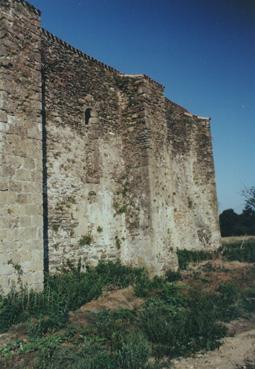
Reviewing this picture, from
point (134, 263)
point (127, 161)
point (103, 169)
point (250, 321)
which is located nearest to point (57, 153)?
point (103, 169)

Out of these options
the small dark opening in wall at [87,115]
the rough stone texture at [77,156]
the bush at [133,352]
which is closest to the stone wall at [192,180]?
the rough stone texture at [77,156]

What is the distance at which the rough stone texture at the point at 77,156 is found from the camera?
23.9 feet

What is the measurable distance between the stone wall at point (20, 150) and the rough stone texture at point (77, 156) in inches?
0.8

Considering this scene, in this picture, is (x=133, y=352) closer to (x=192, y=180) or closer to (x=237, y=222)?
(x=192, y=180)

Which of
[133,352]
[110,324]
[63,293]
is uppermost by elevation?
[63,293]

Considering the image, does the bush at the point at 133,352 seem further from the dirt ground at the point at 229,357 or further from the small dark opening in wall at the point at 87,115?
the small dark opening in wall at the point at 87,115

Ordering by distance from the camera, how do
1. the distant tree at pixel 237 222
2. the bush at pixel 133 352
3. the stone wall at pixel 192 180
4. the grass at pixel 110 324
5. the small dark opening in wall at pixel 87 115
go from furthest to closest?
the distant tree at pixel 237 222
the stone wall at pixel 192 180
the small dark opening in wall at pixel 87 115
the grass at pixel 110 324
the bush at pixel 133 352

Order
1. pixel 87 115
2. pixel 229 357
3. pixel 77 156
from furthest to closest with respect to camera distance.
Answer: pixel 87 115
pixel 77 156
pixel 229 357

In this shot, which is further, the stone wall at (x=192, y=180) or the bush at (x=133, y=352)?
the stone wall at (x=192, y=180)

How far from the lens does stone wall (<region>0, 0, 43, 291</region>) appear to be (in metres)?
6.92

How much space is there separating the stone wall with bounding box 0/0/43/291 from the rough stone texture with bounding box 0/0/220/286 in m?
0.02

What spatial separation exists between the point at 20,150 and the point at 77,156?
8.60ft

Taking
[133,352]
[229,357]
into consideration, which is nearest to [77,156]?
[133,352]

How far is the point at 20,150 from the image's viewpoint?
7.34m
